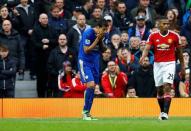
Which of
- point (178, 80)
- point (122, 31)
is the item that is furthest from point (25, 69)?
point (178, 80)

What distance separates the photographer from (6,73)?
21.3 metres

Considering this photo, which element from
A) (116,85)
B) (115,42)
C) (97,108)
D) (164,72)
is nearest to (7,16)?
(115,42)

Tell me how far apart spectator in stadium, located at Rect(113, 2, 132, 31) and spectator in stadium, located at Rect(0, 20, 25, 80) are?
3.33m

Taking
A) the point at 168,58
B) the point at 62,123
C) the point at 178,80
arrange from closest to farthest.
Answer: the point at 62,123
the point at 168,58
the point at 178,80

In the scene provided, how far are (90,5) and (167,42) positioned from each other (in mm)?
6844

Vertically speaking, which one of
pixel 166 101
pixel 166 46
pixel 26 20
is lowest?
pixel 166 101

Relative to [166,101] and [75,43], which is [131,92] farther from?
[166,101]

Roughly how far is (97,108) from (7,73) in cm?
265

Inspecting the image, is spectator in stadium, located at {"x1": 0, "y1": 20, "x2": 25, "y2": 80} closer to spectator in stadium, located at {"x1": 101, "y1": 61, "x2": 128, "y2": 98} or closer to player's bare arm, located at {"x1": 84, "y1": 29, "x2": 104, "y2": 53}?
spectator in stadium, located at {"x1": 101, "y1": 61, "x2": 128, "y2": 98}

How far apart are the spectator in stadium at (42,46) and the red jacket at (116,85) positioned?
1.88 meters

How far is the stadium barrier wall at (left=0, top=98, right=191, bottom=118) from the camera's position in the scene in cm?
2062

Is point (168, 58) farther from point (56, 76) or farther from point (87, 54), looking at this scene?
point (56, 76)

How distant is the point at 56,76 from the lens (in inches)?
865

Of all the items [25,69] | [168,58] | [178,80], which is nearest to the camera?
[168,58]
